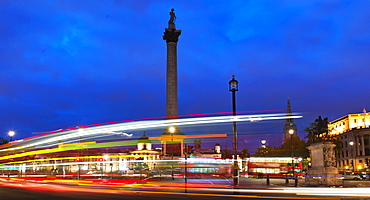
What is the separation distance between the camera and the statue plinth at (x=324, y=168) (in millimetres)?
28703

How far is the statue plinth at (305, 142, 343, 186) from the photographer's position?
1130 inches

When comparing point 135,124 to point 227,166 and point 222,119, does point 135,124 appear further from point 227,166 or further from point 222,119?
point 227,166

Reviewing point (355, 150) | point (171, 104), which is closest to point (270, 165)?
point (171, 104)

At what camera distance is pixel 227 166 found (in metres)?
61.2

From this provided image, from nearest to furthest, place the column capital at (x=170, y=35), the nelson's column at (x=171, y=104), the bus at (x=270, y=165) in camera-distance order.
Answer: the bus at (x=270, y=165)
the nelson's column at (x=171, y=104)
the column capital at (x=170, y=35)

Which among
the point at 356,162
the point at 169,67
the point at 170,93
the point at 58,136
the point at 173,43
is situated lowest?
the point at 356,162

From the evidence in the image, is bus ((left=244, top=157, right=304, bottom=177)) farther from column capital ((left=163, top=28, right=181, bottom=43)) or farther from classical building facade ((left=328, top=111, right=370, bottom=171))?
classical building facade ((left=328, top=111, right=370, bottom=171))

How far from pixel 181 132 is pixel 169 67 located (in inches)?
578

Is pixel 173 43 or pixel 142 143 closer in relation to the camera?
pixel 173 43

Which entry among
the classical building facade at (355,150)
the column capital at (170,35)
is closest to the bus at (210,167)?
the column capital at (170,35)

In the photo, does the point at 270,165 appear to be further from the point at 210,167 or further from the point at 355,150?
Result: the point at 355,150

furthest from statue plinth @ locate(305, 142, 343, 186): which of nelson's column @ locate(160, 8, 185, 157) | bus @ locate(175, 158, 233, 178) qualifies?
nelson's column @ locate(160, 8, 185, 157)

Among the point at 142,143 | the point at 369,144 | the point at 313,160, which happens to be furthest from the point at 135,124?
the point at 369,144

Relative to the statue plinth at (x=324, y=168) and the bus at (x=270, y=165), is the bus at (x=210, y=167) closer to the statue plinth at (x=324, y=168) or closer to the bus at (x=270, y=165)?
the bus at (x=270, y=165)
